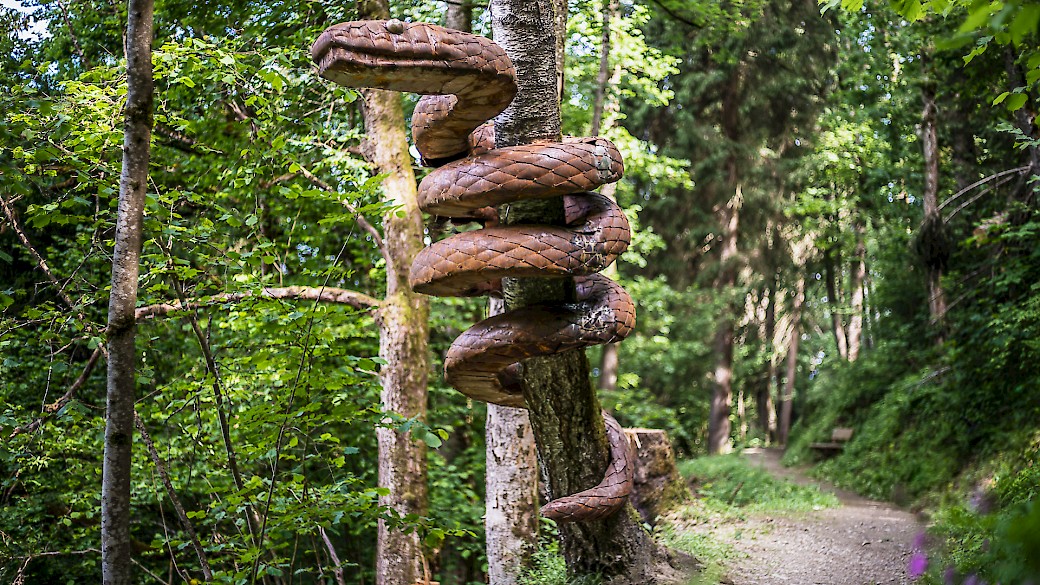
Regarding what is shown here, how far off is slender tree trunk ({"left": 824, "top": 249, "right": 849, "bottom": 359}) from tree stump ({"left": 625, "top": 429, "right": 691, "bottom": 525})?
1358cm

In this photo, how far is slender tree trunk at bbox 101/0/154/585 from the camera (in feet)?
9.72

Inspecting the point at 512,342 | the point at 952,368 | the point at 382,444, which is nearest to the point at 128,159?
the point at 512,342

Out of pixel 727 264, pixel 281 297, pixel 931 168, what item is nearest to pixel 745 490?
pixel 931 168

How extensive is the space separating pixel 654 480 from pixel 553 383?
4.46 m

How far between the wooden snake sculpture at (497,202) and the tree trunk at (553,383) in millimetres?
105

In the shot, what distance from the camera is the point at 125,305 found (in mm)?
3051

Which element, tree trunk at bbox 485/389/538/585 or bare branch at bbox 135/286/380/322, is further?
tree trunk at bbox 485/389/538/585

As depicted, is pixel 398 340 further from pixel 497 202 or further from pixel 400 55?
pixel 400 55

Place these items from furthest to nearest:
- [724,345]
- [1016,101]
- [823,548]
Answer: [724,345] → [823,548] → [1016,101]

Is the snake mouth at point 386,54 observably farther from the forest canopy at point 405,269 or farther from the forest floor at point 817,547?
the forest floor at point 817,547

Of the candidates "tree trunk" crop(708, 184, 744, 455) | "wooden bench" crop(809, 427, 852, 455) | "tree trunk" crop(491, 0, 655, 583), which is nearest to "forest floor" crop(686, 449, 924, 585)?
"tree trunk" crop(491, 0, 655, 583)

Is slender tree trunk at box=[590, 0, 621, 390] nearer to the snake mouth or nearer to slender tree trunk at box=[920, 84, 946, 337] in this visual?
slender tree trunk at box=[920, 84, 946, 337]

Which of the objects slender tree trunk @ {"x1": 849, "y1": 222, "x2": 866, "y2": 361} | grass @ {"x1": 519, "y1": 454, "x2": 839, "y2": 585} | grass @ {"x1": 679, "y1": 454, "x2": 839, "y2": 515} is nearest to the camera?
grass @ {"x1": 519, "y1": 454, "x2": 839, "y2": 585}

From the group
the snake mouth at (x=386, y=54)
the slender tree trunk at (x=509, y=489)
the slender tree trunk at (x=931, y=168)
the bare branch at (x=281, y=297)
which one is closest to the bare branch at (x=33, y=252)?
the bare branch at (x=281, y=297)
